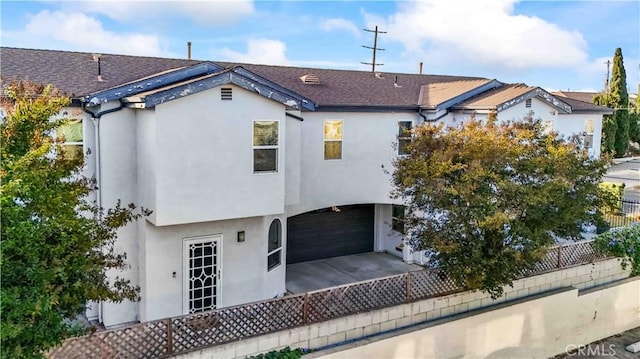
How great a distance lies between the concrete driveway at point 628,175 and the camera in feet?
97.2

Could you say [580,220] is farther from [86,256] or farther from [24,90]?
[24,90]

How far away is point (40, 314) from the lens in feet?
20.7

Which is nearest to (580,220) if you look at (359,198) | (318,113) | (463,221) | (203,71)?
(463,221)

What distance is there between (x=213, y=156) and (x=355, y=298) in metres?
4.58

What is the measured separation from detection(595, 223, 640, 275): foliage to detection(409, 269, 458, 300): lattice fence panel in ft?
21.8

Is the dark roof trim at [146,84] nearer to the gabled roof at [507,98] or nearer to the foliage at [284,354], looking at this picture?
the foliage at [284,354]

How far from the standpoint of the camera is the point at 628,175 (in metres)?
36.7

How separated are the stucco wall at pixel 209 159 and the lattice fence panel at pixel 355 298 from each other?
2.67m

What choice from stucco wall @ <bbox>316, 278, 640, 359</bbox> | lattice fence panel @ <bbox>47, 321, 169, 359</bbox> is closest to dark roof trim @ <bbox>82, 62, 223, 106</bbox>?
lattice fence panel @ <bbox>47, 321, 169, 359</bbox>

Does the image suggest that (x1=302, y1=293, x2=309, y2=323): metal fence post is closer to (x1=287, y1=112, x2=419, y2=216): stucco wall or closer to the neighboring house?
the neighboring house

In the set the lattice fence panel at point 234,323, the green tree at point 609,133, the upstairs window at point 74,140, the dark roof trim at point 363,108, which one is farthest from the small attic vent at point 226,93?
the green tree at point 609,133

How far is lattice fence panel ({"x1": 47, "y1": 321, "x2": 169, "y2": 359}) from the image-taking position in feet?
28.4

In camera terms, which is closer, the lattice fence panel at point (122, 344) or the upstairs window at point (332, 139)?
the lattice fence panel at point (122, 344)

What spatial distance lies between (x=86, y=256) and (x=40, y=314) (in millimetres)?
1167
